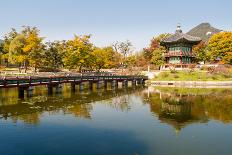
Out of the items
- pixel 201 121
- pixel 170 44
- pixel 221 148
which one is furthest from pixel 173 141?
pixel 170 44

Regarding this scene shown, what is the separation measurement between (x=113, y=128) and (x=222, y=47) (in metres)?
71.8

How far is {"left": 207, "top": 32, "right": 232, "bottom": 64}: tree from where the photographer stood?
8356 cm

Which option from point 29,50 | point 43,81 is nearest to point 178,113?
point 43,81

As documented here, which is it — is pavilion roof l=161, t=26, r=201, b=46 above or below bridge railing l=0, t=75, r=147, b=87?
above

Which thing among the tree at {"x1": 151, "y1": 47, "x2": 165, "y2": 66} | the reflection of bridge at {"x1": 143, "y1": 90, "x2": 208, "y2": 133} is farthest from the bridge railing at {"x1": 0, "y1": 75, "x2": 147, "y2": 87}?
the tree at {"x1": 151, "y1": 47, "x2": 165, "y2": 66}

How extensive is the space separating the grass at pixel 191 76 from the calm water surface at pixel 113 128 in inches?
1270

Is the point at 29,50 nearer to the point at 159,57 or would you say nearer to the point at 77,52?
the point at 77,52

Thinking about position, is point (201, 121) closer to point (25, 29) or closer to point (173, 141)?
point (173, 141)

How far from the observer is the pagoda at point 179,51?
77625mm

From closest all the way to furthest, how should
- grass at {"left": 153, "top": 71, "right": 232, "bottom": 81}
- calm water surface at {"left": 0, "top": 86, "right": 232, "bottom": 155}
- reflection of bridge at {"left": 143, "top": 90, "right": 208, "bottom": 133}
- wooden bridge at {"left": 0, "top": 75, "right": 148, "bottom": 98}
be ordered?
1. calm water surface at {"left": 0, "top": 86, "right": 232, "bottom": 155}
2. reflection of bridge at {"left": 143, "top": 90, "right": 208, "bottom": 133}
3. wooden bridge at {"left": 0, "top": 75, "right": 148, "bottom": 98}
4. grass at {"left": 153, "top": 71, "right": 232, "bottom": 81}

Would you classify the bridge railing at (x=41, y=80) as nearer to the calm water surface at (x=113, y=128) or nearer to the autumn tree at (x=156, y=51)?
the calm water surface at (x=113, y=128)

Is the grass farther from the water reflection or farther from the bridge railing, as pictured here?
the water reflection

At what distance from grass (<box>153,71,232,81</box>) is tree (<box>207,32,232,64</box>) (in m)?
17.0

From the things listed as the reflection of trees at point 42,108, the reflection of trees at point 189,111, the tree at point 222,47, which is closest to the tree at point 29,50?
the reflection of trees at point 42,108
